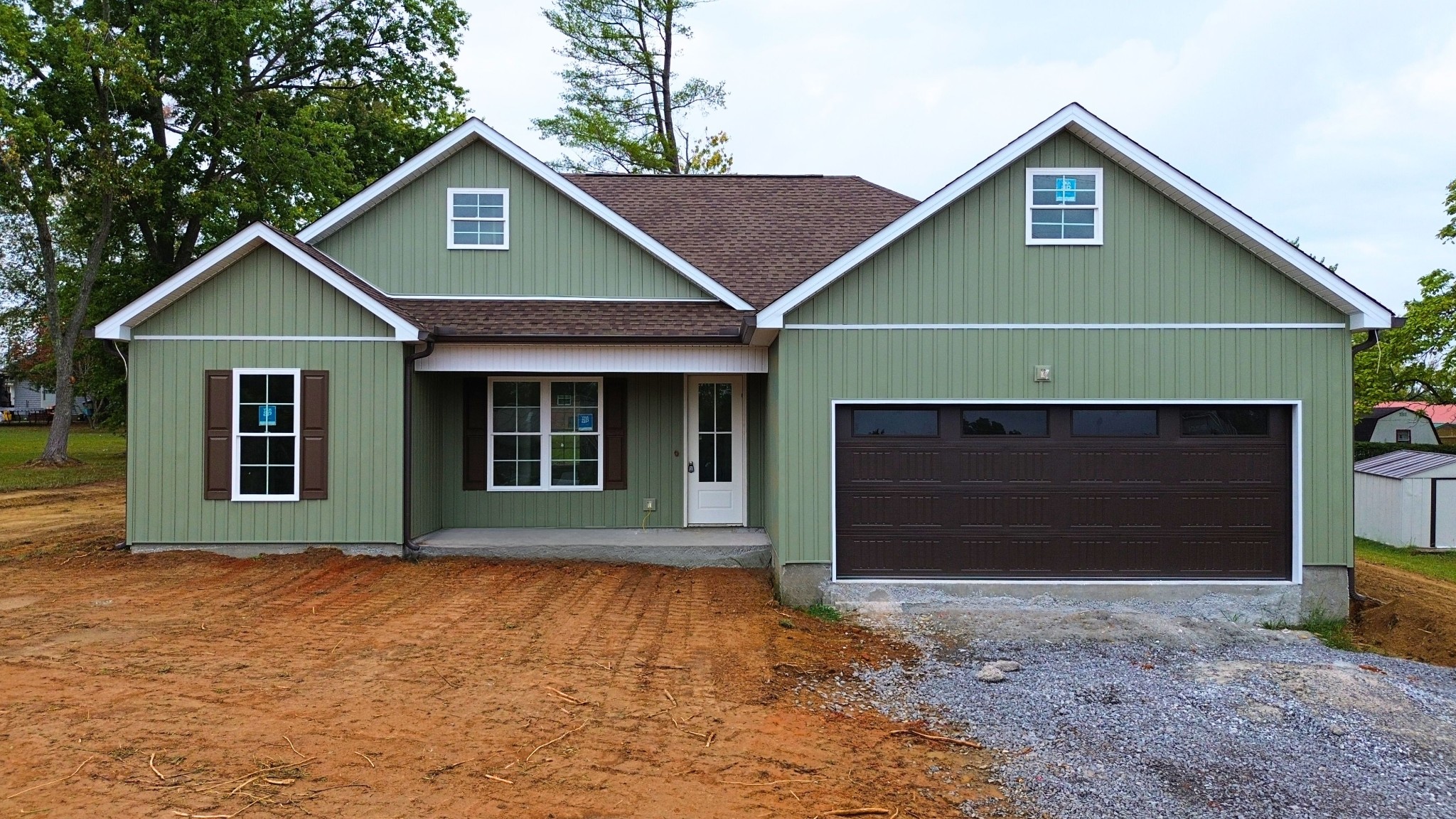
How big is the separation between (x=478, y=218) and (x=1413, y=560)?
51.4 ft

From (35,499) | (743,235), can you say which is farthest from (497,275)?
(35,499)

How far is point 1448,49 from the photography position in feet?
45.8

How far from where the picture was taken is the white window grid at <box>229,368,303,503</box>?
32.6 ft

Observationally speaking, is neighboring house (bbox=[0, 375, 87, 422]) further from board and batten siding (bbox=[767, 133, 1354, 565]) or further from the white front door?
board and batten siding (bbox=[767, 133, 1354, 565])

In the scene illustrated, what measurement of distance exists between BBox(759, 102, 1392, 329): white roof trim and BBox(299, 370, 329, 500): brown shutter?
5.23 meters

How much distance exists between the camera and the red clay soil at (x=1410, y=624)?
7898mm

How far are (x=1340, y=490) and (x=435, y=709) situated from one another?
8683mm

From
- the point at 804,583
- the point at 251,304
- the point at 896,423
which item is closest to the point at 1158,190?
the point at 896,423

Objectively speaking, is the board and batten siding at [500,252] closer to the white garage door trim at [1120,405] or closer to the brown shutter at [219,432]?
the brown shutter at [219,432]

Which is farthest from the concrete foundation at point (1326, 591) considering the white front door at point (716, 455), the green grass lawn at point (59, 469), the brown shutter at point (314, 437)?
the green grass lawn at point (59, 469)

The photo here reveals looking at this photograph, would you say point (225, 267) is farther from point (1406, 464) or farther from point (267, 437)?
point (1406, 464)

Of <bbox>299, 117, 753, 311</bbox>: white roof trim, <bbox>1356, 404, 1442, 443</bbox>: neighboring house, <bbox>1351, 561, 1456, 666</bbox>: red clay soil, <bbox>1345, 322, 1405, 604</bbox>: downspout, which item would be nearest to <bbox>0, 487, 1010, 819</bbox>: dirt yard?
<bbox>299, 117, 753, 311</bbox>: white roof trim

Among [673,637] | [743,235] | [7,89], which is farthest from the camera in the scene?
[7,89]

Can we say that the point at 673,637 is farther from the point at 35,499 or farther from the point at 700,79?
the point at 700,79
